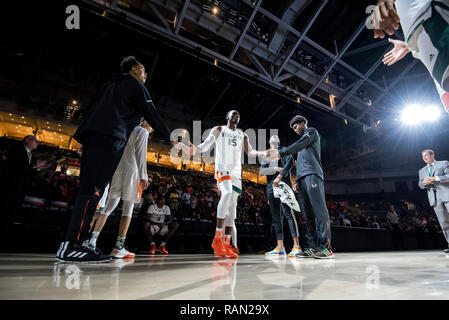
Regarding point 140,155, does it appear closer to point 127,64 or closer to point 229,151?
point 127,64

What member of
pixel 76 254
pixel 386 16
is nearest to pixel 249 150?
pixel 386 16

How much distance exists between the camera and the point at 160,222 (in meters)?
4.72

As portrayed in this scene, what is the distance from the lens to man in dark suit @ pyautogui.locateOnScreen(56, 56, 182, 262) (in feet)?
5.12

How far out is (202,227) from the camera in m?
5.47

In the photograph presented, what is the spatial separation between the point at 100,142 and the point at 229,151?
166cm

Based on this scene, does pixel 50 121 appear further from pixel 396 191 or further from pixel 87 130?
pixel 396 191

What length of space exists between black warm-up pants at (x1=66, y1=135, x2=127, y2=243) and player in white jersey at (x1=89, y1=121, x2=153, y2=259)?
77 centimetres

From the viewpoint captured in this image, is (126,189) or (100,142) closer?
(100,142)

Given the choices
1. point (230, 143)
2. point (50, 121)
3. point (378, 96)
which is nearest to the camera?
point (230, 143)

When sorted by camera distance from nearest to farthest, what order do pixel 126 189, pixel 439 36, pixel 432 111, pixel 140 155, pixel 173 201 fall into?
1. pixel 439 36
2. pixel 126 189
3. pixel 140 155
4. pixel 173 201
5. pixel 432 111

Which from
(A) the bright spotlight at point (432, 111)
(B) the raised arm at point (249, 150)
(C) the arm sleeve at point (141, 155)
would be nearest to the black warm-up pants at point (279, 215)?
(B) the raised arm at point (249, 150)

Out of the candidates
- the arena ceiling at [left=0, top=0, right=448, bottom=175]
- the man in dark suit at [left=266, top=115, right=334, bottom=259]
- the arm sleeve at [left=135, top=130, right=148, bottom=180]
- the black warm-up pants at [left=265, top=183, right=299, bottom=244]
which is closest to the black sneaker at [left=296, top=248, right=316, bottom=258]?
the man in dark suit at [left=266, top=115, right=334, bottom=259]
